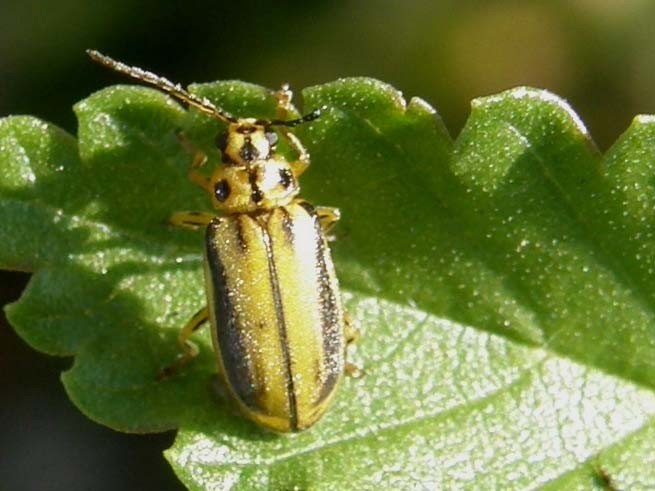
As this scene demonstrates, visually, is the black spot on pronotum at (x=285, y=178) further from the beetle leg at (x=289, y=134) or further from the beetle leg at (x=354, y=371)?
the beetle leg at (x=354, y=371)

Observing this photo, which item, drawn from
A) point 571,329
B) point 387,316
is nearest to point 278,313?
point 387,316

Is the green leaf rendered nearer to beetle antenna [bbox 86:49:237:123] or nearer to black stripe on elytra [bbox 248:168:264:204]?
beetle antenna [bbox 86:49:237:123]

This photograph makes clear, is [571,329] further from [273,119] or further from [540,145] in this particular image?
[273,119]

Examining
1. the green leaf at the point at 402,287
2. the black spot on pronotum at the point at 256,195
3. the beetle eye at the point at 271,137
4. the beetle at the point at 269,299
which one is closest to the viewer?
the green leaf at the point at 402,287

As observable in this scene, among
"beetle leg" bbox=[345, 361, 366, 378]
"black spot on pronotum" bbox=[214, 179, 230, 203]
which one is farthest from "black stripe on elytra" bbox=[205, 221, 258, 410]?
"beetle leg" bbox=[345, 361, 366, 378]

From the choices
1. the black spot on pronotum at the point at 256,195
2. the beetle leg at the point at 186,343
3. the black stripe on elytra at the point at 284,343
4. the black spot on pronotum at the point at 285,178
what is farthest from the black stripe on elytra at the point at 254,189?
the beetle leg at the point at 186,343

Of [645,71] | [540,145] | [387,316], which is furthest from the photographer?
[645,71]
